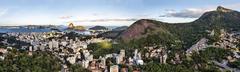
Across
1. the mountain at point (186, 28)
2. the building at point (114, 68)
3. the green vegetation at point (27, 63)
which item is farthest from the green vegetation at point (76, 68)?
the mountain at point (186, 28)

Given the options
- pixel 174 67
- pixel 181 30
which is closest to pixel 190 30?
pixel 181 30

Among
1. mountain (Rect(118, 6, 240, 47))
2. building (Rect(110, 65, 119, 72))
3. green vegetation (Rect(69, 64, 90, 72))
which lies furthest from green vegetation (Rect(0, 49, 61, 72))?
mountain (Rect(118, 6, 240, 47))

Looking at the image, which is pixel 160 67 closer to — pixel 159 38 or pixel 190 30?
pixel 159 38

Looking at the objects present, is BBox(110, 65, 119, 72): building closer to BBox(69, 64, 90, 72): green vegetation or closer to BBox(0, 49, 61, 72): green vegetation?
BBox(69, 64, 90, 72): green vegetation

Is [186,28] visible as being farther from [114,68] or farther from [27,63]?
[27,63]

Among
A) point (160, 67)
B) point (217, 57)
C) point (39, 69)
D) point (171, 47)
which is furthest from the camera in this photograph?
point (171, 47)

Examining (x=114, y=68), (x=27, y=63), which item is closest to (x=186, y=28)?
(x=114, y=68)

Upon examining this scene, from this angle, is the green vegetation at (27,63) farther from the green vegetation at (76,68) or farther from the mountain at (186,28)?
the mountain at (186,28)

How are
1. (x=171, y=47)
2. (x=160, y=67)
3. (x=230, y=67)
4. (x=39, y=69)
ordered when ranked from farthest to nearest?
1. (x=171, y=47)
2. (x=230, y=67)
3. (x=160, y=67)
4. (x=39, y=69)
